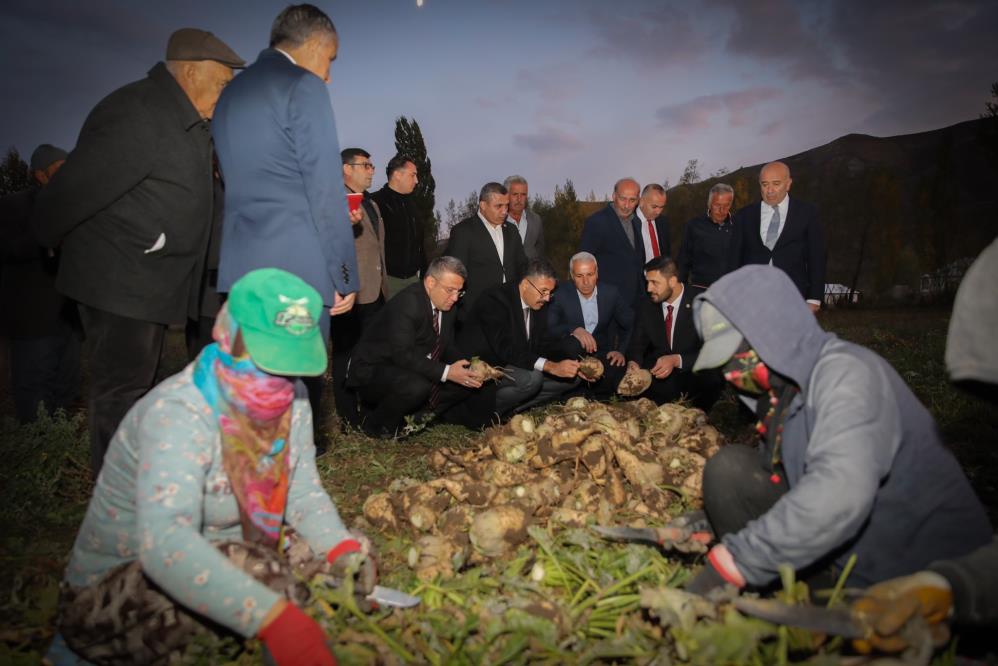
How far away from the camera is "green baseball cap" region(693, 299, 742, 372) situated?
2.22 metres

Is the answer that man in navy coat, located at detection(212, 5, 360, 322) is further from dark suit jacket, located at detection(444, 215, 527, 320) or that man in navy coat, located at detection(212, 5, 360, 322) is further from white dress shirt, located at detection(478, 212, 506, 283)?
white dress shirt, located at detection(478, 212, 506, 283)

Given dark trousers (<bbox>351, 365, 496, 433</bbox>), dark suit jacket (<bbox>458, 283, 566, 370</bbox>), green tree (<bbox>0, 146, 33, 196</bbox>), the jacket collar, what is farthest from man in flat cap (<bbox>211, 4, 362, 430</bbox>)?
green tree (<bbox>0, 146, 33, 196</bbox>)

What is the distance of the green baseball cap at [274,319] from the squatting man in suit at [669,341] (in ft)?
13.8

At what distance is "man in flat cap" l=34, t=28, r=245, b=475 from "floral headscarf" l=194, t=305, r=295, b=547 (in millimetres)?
1255

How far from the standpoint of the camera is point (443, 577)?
2396mm

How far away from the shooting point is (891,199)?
2952 centimetres

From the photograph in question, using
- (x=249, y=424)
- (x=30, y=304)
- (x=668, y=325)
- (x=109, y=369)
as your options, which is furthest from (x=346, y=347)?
Answer: (x=249, y=424)

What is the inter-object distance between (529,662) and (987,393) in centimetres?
159

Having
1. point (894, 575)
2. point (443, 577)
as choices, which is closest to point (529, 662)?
point (443, 577)

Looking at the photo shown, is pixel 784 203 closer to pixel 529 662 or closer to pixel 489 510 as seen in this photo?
pixel 489 510

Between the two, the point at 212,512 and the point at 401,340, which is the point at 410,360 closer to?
the point at 401,340

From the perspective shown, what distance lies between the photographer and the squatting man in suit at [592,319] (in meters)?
5.71

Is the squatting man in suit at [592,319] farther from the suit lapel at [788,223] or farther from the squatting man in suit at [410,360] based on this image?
the suit lapel at [788,223]

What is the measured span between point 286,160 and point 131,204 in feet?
2.47
